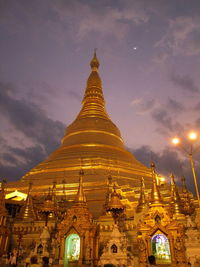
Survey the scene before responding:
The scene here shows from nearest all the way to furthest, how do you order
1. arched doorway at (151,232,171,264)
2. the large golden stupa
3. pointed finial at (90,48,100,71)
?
1. arched doorway at (151,232,171,264)
2. the large golden stupa
3. pointed finial at (90,48,100,71)

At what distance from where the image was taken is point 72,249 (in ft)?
41.0

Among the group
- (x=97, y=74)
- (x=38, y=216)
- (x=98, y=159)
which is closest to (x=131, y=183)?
(x=98, y=159)

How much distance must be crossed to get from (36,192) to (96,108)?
1761 cm

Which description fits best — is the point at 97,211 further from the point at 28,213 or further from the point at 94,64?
the point at 94,64

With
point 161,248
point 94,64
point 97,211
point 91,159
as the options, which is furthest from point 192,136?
point 94,64

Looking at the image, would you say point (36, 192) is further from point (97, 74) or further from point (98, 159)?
point (97, 74)

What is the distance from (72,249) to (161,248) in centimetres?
433

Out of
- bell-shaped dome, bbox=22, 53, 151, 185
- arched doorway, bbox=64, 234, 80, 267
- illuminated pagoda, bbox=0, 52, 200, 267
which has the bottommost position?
arched doorway, bbox=64, 234, 80, 267

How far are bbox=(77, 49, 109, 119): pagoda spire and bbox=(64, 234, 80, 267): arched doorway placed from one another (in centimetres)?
2525

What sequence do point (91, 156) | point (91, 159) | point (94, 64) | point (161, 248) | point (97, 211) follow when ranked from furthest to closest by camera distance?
point (94, 64), point (91, 156), point (91, 159), point (97, 211), point (161, 248)

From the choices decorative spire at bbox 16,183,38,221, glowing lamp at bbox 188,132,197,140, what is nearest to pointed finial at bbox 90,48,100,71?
decorative spire at bbox 16,183,38,221

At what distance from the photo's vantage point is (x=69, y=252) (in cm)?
1238

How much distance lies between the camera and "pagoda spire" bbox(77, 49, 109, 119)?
1475 inches

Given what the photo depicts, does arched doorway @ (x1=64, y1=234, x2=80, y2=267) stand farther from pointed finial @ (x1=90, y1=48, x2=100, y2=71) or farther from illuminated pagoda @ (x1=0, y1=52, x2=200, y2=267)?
pointed finial @ (x1=90, y1=48, x2=100, y2=71)
